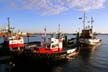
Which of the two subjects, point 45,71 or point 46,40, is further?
point 46,40

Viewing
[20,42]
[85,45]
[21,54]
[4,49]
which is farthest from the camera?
[85,45]

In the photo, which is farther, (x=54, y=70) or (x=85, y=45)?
(x=85, y=45)

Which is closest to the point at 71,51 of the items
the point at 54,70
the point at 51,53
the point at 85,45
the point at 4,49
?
the point at 51,53

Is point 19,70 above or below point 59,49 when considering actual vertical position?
below

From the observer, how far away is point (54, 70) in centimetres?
4034

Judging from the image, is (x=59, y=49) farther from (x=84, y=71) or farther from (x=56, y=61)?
(x=84, y=71)

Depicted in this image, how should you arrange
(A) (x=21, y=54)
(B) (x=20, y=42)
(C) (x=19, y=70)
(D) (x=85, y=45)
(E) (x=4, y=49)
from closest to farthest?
(C) (x=19, y=70) → (A) (x=21, y=54) → (E) (x=4, y=49) → (B) (x=20, y=42) → (D) (x=85, y=45)

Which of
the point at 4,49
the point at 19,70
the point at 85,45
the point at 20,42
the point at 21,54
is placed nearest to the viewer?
the point at 19,70

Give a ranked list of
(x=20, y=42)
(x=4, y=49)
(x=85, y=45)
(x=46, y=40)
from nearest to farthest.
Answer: (x=46, y=40) < (x=4, y=49) < (x=20, y=42) < (x=85, y=45)

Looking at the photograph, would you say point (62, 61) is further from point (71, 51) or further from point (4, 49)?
point (4, 49)

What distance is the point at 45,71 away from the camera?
1544 inches

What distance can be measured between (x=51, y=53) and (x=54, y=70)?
4.86 metres

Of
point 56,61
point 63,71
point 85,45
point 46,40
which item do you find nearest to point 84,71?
point 63,71

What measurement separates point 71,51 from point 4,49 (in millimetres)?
17832
